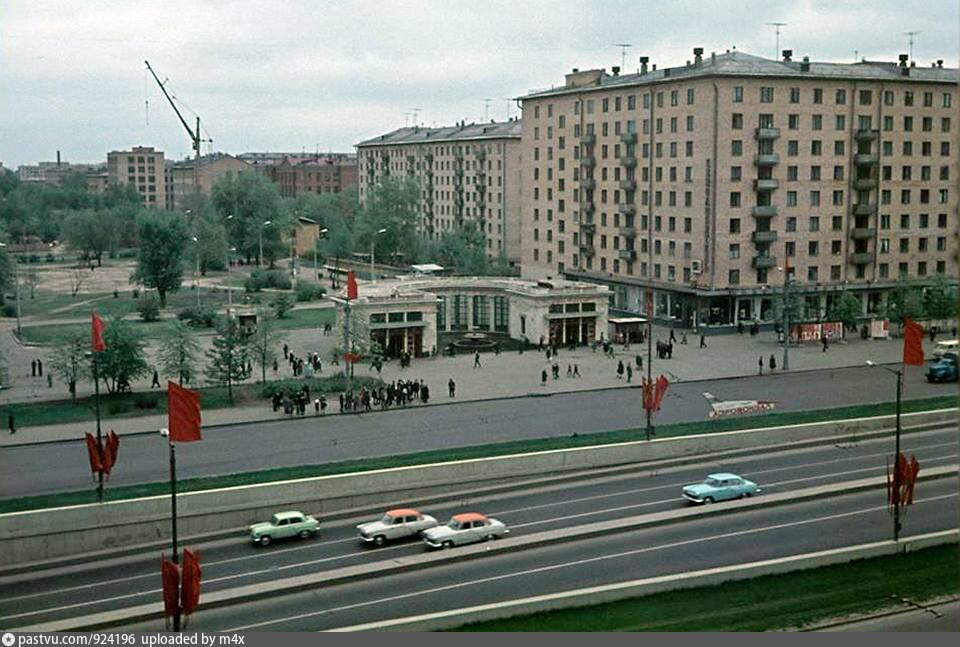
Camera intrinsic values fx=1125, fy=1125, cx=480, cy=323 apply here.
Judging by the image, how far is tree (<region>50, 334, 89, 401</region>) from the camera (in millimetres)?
27562

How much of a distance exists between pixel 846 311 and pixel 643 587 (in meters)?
25.1

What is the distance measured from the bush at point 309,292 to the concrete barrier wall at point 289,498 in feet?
103

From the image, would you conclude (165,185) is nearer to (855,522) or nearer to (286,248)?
(286,248)

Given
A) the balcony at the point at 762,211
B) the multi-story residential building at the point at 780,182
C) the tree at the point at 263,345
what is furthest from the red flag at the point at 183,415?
the balcony at the point at 762,211

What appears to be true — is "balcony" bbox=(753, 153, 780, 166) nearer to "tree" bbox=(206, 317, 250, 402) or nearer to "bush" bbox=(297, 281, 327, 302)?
"tree" bbox=(206, 317, 250, 402)

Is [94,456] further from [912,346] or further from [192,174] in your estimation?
[192,174]

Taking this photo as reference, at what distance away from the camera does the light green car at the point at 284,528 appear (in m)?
17.2

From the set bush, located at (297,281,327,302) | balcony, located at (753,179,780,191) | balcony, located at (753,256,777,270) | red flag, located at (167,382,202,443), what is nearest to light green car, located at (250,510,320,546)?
red flag, located at (167,382,202,443)

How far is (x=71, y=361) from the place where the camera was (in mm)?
27641

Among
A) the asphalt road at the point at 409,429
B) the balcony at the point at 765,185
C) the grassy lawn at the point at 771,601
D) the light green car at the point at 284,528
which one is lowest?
the grassy lawn at the point at 771,601

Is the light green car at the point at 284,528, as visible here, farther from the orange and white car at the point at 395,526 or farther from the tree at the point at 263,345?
the tree at the point at 263,345

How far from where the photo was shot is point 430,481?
19.8m

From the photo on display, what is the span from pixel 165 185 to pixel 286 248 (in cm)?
4151

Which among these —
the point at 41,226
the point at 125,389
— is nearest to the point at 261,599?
the point at 125,389
